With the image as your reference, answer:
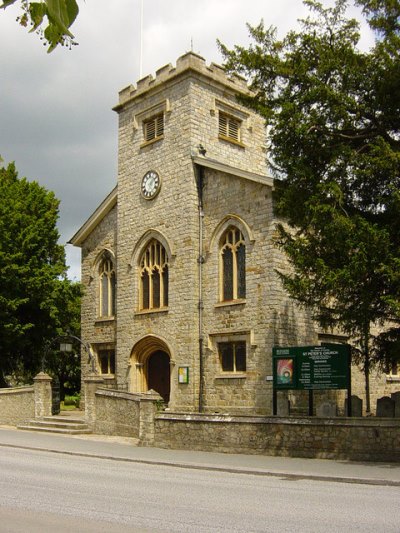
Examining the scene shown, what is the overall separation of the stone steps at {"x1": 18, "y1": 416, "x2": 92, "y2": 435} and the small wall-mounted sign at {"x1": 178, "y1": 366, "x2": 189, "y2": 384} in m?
3.64

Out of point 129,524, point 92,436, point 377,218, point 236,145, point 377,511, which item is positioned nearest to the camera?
point 129,524

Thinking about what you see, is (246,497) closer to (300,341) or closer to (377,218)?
(377,218)

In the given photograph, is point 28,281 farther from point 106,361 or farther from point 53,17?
point 53,17

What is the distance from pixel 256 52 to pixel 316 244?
5327 mm

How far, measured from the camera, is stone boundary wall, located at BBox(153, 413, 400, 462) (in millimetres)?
14859

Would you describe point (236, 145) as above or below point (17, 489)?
above

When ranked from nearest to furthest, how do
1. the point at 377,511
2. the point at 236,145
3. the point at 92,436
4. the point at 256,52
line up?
the point at 377,511 < the point at 256,52 < the point at 92,436 < the point at 236,145

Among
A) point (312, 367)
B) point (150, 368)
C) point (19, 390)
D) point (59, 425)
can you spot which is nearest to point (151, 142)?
point (150, 368)

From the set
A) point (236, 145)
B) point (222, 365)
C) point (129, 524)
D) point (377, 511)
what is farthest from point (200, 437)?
point (236, 145)

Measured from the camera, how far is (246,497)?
9.97 m

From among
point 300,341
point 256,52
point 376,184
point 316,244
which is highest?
point 256,52

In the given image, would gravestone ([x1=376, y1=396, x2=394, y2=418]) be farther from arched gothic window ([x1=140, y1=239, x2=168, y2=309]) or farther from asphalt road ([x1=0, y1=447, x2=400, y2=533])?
arched gothic window ([x1=140, y1=239, x2=168, y2=309])

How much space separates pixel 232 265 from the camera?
76.1 ft

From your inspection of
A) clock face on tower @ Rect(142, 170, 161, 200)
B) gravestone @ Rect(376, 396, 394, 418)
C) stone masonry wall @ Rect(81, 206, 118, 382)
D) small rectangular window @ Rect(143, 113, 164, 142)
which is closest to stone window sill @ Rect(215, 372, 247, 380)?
gravestone @ Rect(376, 396, 394, 418)
